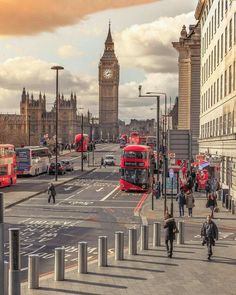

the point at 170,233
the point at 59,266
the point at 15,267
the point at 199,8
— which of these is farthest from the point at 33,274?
the point at 199,8

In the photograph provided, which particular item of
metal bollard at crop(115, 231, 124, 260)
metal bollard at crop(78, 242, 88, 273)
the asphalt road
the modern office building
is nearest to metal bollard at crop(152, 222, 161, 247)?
the asphalt road

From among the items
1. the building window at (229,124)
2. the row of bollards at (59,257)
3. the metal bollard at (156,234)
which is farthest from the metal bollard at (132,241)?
the building window at (229,124)

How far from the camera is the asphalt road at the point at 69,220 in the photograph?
21.9 meters

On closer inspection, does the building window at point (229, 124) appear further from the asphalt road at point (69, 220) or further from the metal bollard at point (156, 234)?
the metal bollard at point (156, 234)

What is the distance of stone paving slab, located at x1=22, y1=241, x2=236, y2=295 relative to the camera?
15.5 metres

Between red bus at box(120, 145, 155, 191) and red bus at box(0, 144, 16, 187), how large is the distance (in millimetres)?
9545

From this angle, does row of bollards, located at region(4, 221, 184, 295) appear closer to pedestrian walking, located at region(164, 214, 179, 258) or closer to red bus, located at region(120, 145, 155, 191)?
pedestrian walking, located at region(164, 214, 179, 258)

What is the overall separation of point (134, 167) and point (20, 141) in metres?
83.8

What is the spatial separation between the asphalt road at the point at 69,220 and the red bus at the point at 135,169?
902 mm

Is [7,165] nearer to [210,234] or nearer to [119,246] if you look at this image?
[119,246]

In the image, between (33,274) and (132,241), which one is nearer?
(33,274)

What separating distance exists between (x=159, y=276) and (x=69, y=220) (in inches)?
540

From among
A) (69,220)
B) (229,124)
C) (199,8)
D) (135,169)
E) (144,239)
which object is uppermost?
(199,8)

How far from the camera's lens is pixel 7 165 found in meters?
50.3
